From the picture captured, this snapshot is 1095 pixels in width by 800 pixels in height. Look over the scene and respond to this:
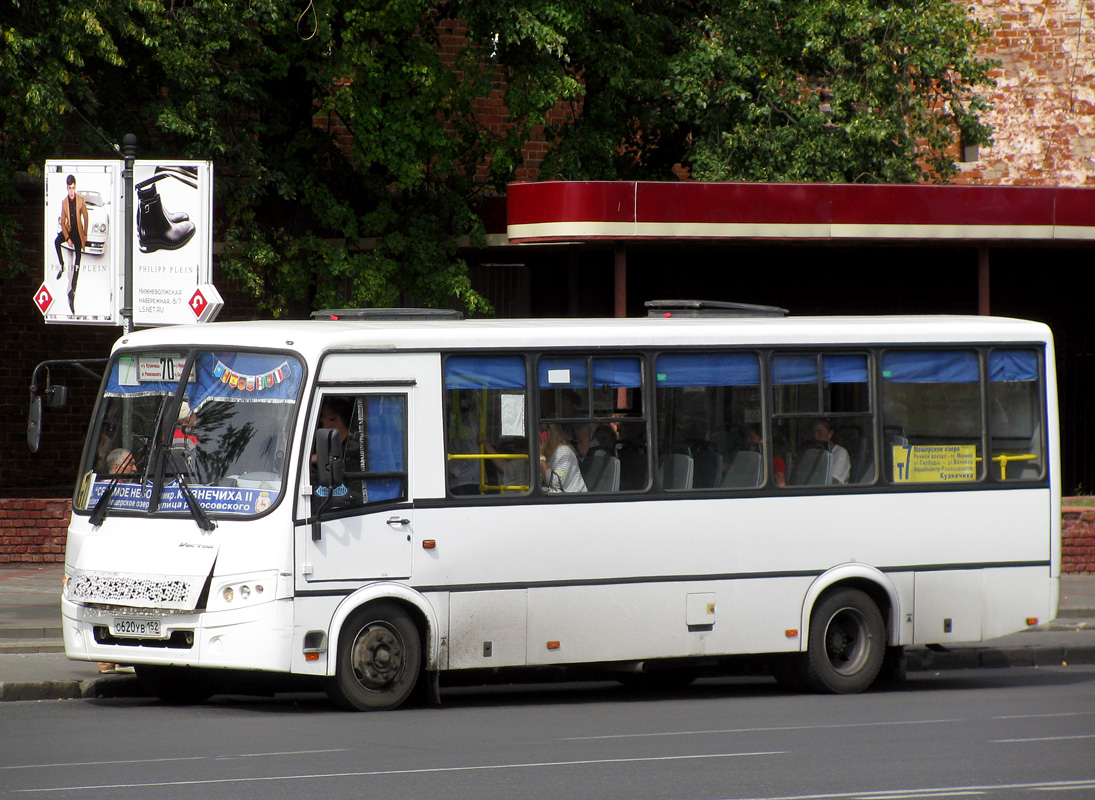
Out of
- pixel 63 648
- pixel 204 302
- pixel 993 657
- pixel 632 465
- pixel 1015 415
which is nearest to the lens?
pixel 632 465

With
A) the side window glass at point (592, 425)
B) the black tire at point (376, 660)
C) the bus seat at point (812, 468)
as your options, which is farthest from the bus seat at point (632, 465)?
the black tire at point (376, 660)

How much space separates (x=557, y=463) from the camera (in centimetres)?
1118

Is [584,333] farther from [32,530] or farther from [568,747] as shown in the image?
[32,530]

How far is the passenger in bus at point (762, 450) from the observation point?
11.8 meters

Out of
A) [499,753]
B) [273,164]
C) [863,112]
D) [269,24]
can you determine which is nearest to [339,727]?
[499,753]

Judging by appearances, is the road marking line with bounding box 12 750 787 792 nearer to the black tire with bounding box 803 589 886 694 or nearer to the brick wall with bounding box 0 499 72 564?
the black tire with bounding box 803 589 886 694

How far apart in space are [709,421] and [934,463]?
1.91 metres

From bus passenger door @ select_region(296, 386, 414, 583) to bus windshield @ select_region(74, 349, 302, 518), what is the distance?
0.29 meters

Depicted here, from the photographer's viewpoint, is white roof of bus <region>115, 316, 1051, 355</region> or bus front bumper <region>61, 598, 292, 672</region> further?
white roof of bus <region>115, 316, 1051, 355</region>

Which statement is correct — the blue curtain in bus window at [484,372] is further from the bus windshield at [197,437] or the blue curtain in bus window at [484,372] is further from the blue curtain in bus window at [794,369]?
the blue curtain in bus window at [794,369]

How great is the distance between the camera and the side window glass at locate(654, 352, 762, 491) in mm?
11594

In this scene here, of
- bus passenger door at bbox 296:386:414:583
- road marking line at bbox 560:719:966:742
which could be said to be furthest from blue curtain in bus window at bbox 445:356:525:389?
road marking line at bbox 560:719:966:742

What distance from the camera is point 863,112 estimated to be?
21.9m

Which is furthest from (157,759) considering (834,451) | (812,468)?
(834,451)
